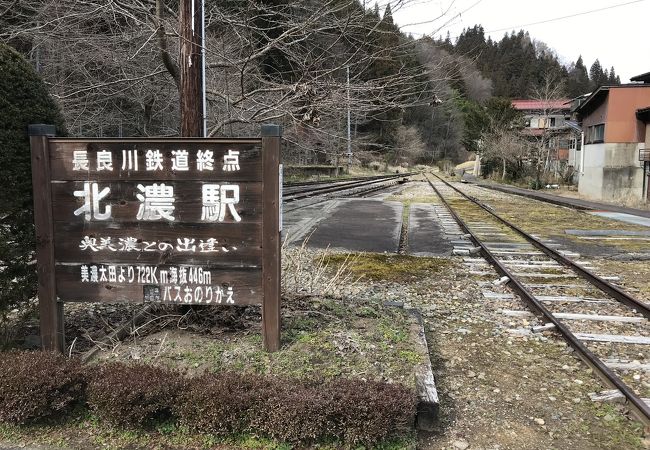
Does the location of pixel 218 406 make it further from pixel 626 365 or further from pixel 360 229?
pixel 360 229

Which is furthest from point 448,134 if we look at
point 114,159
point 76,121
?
point 114,159

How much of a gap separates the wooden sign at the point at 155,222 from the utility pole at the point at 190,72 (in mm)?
1060

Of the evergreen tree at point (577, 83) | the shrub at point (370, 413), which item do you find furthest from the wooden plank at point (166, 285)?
the evergreen tree at point (577, 83)

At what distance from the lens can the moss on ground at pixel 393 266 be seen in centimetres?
815

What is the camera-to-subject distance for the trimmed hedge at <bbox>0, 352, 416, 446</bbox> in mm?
3025

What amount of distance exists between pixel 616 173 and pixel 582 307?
31.3m

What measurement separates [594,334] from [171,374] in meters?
4.52

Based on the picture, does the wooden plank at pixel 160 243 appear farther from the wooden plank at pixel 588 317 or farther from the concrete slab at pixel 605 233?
the concrete slab at pixel 605 233

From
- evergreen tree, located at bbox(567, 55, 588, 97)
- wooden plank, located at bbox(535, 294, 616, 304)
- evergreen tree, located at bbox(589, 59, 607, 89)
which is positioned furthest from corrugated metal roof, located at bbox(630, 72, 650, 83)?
evergreen tree, located at bbox(589, 59, 607, 89)

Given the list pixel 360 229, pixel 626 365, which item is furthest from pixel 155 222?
pixel 360 229

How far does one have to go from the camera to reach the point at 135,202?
386 centimetres

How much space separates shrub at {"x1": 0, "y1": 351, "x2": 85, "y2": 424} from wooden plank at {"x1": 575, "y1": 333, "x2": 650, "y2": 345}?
15.9ft

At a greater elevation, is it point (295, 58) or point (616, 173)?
point (295, 58)

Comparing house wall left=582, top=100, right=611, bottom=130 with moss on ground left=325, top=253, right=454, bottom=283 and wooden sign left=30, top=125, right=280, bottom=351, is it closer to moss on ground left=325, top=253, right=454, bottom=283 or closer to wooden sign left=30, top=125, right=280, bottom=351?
moss on ground left=325, top=253, right=454, bottom=283
